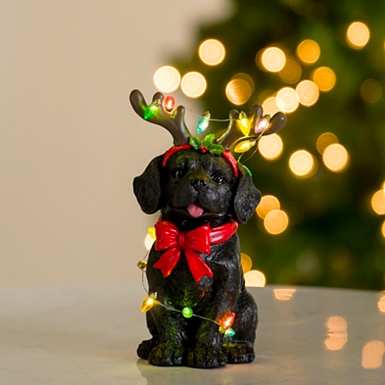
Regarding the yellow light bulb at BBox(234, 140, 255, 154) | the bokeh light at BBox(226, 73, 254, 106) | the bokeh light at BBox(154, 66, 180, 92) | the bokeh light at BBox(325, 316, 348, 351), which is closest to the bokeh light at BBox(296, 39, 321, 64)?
the bokeh light at BBox(226, 73, 254, 106)

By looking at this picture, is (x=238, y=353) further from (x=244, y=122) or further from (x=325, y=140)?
(x=325, y=140)

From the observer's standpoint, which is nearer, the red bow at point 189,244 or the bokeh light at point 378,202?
the red bow at point 189,244

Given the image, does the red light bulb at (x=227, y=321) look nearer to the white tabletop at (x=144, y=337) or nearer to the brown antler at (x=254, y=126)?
the white tabletop at (x=144, y=337)

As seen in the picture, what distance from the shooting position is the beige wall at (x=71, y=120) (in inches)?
197

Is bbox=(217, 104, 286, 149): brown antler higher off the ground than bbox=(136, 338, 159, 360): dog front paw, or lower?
higher

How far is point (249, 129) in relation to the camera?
2.12 m

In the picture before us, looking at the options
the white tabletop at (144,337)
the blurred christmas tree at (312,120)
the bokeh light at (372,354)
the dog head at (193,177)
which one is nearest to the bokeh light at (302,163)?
the blurred christmas tree at (312,120)

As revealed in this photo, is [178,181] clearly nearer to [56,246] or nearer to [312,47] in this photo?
[312,47]

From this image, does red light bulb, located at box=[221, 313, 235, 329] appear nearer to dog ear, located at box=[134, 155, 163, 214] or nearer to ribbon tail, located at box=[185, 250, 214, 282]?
ribbon tail, located at box=[185, 250, 214, 282]

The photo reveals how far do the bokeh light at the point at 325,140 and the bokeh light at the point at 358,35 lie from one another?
0.37 metres

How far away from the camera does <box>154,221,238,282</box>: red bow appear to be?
2002 mm

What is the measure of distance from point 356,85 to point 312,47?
236 millimetres

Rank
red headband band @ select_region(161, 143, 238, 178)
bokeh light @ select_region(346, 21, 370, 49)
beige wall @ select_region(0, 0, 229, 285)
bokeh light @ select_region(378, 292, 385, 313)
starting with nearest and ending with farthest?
red headband band @ select_region(161, 143, 238, 178) < bokeh light @ select_region(378, 292, 385, 313) < bokeh light @ select_region(346, 21, 370, 49) < beige wall @ select_region(0, 0, 229, 285)

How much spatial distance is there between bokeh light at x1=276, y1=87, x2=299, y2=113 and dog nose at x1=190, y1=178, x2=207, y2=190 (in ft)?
5.44
